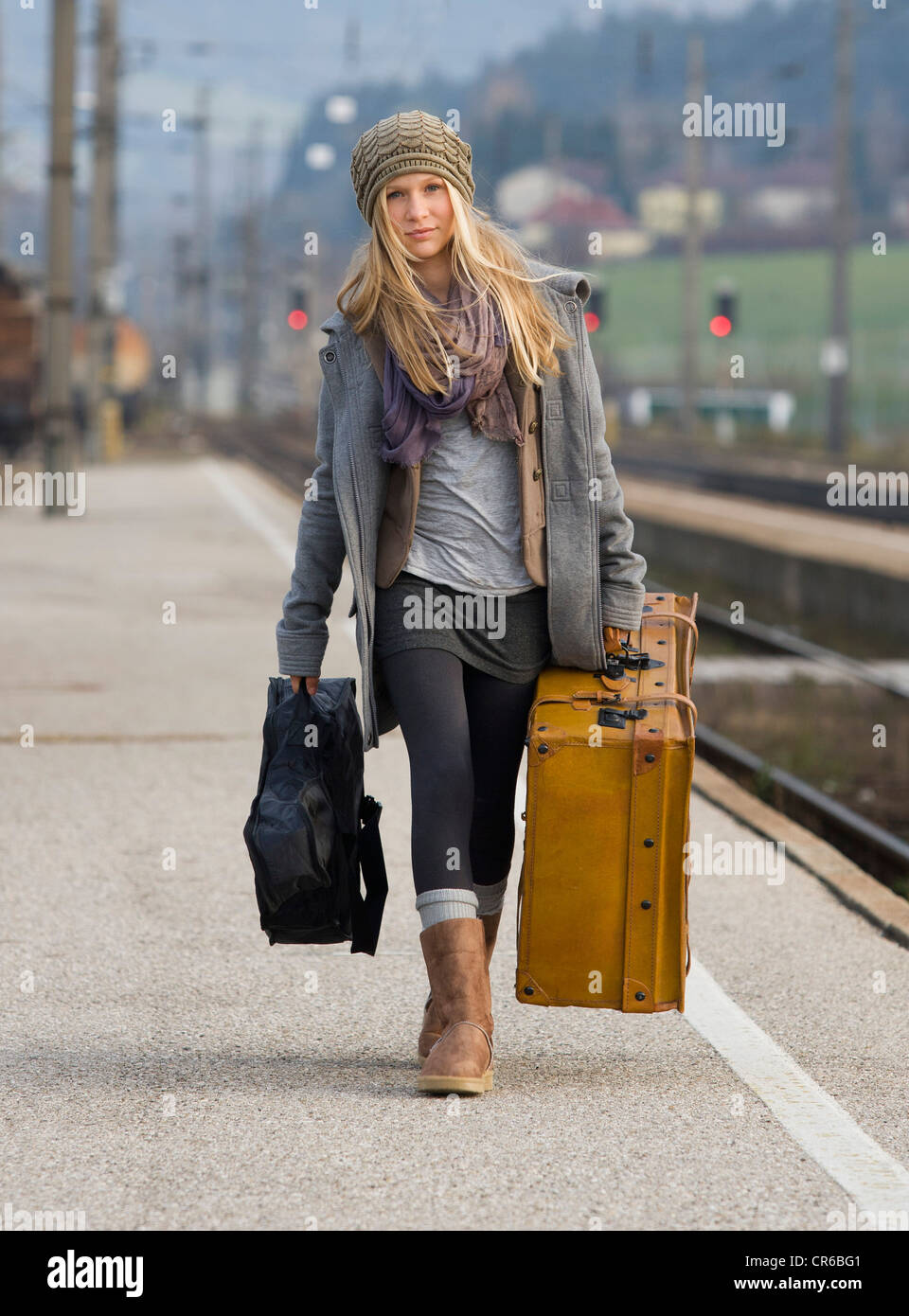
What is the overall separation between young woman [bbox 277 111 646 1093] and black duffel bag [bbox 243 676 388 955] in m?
0.16

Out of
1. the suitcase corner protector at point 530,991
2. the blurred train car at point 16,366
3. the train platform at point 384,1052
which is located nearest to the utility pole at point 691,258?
the blurred train car at point 16,366

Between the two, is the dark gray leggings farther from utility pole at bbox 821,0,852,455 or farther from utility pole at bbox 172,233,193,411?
utility pole at bbox 172,233,193,411

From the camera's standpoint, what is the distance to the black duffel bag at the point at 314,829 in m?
4.42

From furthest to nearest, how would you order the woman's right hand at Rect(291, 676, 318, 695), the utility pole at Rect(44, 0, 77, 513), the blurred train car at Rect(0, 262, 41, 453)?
the blurred train car at Rect(0, 262, 41, 453), the utility pole at Rect(44, 0, 77, 513), the woman's right hand at Rect(291, 676, 318, 695)

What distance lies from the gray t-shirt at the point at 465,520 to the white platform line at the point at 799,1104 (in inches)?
45.5

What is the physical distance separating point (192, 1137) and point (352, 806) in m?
0.77

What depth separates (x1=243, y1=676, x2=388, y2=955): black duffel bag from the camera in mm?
4422

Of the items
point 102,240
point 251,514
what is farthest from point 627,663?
A: point 102,240

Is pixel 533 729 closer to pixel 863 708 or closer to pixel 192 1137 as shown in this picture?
pixel 192 1137

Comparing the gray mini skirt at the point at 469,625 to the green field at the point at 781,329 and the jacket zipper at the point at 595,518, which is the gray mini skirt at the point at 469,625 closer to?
the jacket zipper at the point at 595,518

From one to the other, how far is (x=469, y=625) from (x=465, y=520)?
0.69 feet

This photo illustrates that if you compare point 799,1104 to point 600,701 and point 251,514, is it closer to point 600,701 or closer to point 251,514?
point 600,701

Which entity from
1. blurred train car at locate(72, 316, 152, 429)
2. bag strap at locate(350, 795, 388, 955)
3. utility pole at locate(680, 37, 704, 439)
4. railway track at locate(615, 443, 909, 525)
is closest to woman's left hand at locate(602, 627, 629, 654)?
bag strap at locate(350, 795, 388, 955)
